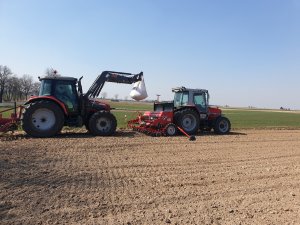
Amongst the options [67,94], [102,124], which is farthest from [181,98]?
[67,94]

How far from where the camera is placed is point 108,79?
16750mm

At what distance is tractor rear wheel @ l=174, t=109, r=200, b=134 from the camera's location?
17.7 metres

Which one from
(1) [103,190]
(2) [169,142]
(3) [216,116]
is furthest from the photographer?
(3) [216,116]

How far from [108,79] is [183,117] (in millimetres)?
3815

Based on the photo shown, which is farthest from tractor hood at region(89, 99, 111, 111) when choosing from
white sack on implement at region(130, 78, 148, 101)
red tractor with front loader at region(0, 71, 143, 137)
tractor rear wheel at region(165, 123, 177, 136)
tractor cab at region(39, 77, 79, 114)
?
tractor rear wheel at region(165, 123, 177, 136)

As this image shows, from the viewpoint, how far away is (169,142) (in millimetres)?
14297

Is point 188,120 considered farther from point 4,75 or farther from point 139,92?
point 4,75

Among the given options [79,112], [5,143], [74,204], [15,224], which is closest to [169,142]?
[79,112]

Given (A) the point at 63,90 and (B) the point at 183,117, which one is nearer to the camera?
Answer: (A) the point at 63,90

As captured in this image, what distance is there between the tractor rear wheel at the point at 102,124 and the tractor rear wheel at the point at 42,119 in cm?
126

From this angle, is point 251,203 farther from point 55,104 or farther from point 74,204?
point 55,104

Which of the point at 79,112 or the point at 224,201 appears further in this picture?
the point at 79,112

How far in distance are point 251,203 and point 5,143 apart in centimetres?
901

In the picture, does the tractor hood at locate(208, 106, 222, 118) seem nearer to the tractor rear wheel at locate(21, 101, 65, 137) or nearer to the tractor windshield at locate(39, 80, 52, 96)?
the tractor rear wheel at locate(21, 101, 65, 137)
